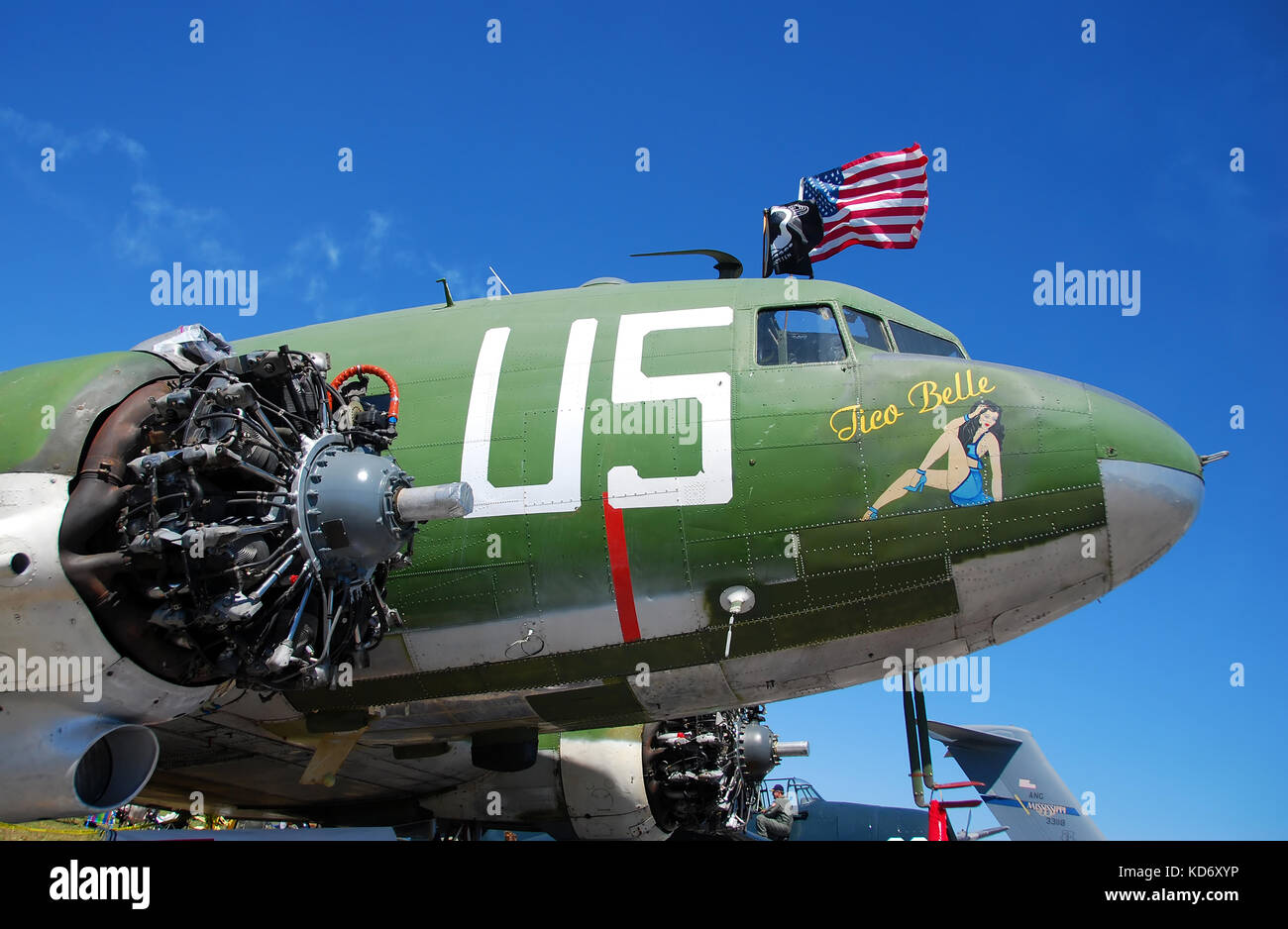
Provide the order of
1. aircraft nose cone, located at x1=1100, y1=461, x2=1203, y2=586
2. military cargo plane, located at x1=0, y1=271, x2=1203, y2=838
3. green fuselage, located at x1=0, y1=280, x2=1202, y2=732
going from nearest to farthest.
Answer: military cargo plane, located at x1=0, y1=271, x2=1203, y2=838
aircraft nose cone, located at x1=1100, y1=461, x2=1203, y2=586
green fuselage, located at x1=0, y1=280, x2=1202, y2=732

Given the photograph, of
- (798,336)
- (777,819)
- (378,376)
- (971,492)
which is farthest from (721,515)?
(777,819)

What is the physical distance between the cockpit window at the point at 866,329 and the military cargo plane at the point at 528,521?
3cm

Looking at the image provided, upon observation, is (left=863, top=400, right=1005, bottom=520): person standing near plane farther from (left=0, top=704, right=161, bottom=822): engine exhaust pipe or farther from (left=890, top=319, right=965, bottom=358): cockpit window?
(left=0, top=704, right=161, bottom=822): engine exhaust pipe

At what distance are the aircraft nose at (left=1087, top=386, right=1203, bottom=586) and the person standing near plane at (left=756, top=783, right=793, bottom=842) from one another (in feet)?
71.0

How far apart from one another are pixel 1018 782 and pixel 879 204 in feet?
46.2

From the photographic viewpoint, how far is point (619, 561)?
846cm

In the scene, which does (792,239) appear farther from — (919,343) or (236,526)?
(236,526)

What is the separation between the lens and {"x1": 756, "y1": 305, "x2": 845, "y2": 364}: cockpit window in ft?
29.4

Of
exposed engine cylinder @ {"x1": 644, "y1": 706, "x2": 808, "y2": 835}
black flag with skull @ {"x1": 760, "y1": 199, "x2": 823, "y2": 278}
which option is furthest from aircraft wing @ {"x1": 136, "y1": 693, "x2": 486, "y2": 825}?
black flag with skull @ {"x1": 760, "y1": 199, "x2": 823, "y2": 278}

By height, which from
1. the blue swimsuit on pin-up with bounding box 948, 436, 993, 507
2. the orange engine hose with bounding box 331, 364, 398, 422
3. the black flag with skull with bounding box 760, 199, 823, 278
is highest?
the black flag with skull with bounding box 760, 199, 823, 278

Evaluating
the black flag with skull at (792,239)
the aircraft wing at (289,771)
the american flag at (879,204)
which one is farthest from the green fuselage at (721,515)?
the american flag at (879,204)
